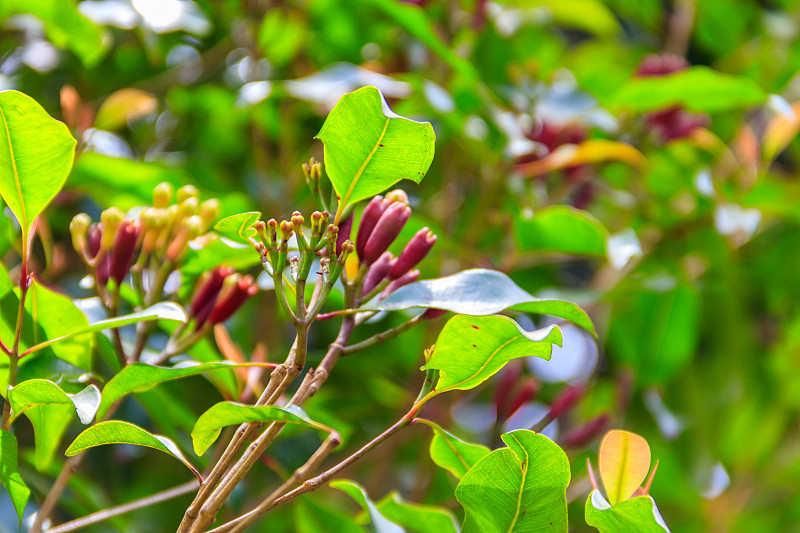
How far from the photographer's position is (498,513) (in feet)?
1.81

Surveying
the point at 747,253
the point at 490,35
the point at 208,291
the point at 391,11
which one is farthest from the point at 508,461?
the point at 747,253

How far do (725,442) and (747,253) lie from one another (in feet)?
1.33

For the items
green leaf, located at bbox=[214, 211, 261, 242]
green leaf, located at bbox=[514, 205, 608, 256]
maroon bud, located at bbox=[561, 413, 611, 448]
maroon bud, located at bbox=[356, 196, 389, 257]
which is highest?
green leaf, located at bbox=[214, 211, 261, 242]

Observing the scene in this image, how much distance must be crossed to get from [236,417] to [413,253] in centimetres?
19

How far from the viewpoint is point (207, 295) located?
69cm

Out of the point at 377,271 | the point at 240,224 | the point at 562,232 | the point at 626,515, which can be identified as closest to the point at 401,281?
the point at 377,271

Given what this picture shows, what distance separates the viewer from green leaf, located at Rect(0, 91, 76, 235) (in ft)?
1.70

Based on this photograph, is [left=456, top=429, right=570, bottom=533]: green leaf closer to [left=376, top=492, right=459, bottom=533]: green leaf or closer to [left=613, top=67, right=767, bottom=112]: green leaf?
[left=376, top=492, right=459, bottom=533]: green leaf

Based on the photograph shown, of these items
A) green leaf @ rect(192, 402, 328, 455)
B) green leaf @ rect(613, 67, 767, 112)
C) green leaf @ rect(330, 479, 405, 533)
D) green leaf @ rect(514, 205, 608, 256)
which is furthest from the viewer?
green leaf @ rect(613, 67, 767, 112)

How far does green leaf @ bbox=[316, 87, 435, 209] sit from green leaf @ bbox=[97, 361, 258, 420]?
0.15 metres

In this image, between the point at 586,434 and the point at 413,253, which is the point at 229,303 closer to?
the point at 413,253

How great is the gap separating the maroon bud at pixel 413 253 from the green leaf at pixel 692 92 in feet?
1.94

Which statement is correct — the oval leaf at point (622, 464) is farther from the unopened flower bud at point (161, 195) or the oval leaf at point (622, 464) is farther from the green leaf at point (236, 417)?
the unopened flower bud at point (161, 195)

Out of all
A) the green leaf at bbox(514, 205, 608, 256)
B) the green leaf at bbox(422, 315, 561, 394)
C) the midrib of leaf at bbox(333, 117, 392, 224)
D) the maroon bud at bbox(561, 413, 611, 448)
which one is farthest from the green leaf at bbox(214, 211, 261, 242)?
the maroon bud at bbox(561, 413, 611, 448)
